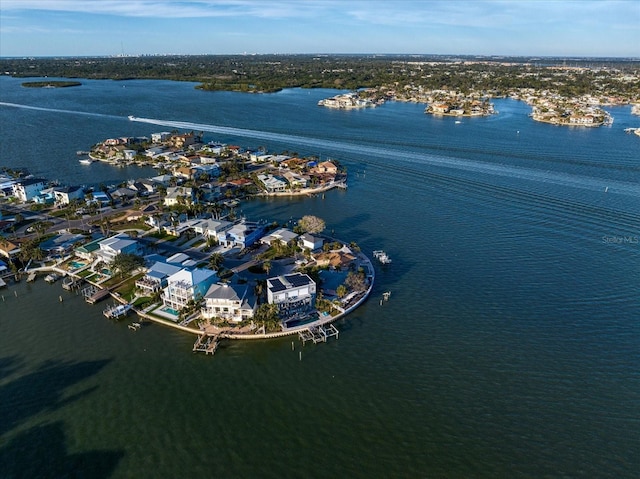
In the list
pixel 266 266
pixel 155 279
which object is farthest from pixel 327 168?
pixel 155 279

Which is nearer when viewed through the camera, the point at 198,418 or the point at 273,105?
the point at 198,418

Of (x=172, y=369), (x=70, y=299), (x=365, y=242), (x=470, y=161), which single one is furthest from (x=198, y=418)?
(x=470, y=161)

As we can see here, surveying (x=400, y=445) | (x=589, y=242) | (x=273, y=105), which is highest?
(x=273, y=105)

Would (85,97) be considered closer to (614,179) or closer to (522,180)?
(522,180)

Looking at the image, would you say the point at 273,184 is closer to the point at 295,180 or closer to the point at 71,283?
the point at 295,180

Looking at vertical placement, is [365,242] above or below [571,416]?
above

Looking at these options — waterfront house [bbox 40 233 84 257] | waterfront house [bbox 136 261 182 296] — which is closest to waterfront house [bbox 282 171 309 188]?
waterfront house [bbox 40 233 84 257]

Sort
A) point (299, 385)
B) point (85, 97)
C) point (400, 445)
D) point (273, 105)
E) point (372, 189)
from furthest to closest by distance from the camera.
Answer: point (85, 97)
point (273, 105)
point (372, 189)
point (299, 385)
point (400, 445)

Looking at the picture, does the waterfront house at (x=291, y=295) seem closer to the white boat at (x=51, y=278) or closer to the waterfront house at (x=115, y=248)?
the waterfront house at (x=115, y=248)
